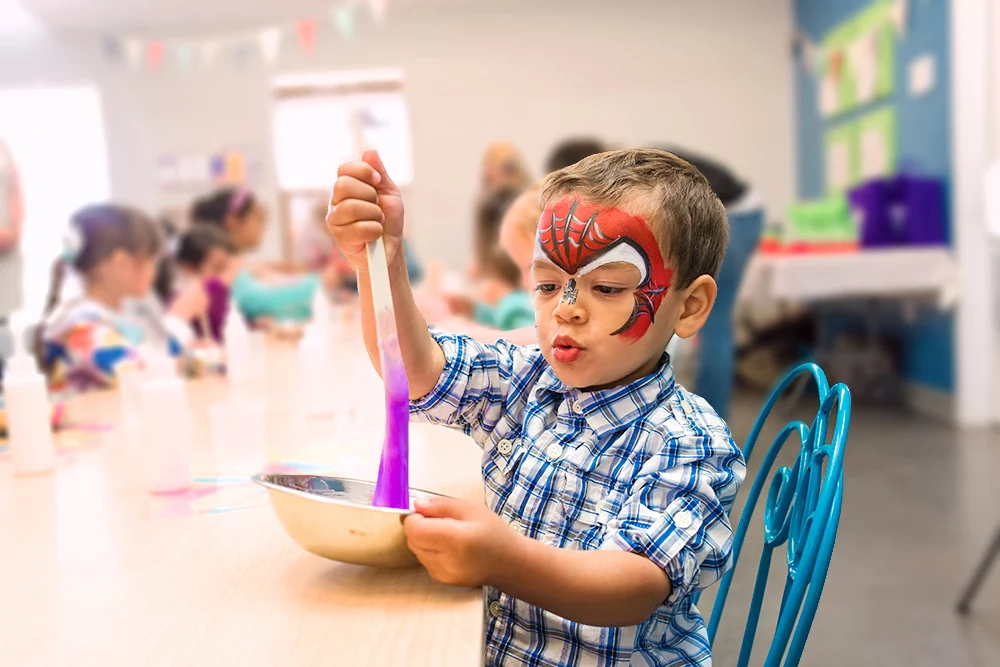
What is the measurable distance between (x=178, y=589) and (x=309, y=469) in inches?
18.8

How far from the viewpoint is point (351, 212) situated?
0.83 m

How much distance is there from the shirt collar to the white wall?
641 cm

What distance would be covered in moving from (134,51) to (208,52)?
23.2 inches

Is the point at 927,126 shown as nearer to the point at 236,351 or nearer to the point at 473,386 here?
the point at 236,351

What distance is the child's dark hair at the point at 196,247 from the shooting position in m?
3.83

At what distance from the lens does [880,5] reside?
522 cm

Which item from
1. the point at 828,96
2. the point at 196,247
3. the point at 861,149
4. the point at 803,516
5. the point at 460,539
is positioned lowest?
the point at 803,516

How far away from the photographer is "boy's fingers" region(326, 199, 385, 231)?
0.83 metres

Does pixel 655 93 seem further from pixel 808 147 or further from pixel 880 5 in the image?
pixel 880 5

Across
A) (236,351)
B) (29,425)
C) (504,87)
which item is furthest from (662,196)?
(504,87)

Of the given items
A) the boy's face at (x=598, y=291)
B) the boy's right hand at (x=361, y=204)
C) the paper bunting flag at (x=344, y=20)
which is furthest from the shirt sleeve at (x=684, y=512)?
the paper bunting flag at (x=344, y=20)

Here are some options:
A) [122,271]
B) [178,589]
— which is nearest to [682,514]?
[178,589]

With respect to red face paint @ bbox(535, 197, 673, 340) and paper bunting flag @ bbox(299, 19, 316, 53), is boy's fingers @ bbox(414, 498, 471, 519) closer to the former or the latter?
red face paint @ bbox(535, 197, 673, 340)

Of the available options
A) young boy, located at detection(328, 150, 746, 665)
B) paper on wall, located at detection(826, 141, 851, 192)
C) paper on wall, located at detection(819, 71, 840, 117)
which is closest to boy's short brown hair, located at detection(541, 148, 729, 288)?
young boy, located at detection(328, 150, 746, 665)
